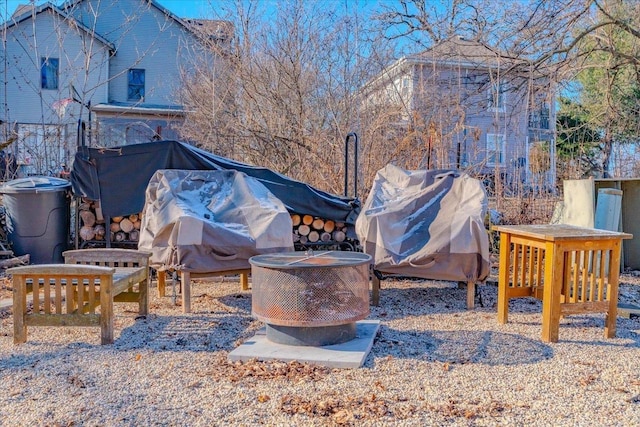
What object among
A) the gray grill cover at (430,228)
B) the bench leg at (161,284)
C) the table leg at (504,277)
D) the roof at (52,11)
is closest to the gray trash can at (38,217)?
the bench leg at (161,284)

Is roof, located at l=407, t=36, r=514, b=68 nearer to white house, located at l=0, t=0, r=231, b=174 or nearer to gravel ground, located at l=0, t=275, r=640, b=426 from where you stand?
gravel ground, located at l=0, t=275, r=640, b=426

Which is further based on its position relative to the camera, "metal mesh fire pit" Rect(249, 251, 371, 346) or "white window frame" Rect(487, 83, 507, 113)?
"white window frame" Rect(487, 83, 507, 113)

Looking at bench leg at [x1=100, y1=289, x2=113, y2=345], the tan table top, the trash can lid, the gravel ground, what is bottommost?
the gravel ground

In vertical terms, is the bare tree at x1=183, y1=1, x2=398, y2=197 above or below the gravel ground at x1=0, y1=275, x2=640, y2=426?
above

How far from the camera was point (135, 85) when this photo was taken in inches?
769

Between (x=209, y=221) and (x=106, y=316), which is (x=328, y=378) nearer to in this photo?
(x=106, y=316)

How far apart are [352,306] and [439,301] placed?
7.40 ft

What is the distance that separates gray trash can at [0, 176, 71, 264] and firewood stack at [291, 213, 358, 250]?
2.91 meters

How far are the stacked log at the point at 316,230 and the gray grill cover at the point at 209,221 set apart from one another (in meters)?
0.77

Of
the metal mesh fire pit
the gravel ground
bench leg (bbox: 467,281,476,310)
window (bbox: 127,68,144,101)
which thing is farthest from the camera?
window (bbox: 127,68,144,101)

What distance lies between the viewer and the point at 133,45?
63.7ft

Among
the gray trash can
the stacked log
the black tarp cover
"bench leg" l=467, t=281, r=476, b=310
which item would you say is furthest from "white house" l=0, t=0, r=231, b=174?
"bench leg" l=467, t=281, r=476, b=310

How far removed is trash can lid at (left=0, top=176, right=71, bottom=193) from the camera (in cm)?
689

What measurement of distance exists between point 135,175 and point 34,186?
4.49 feet
